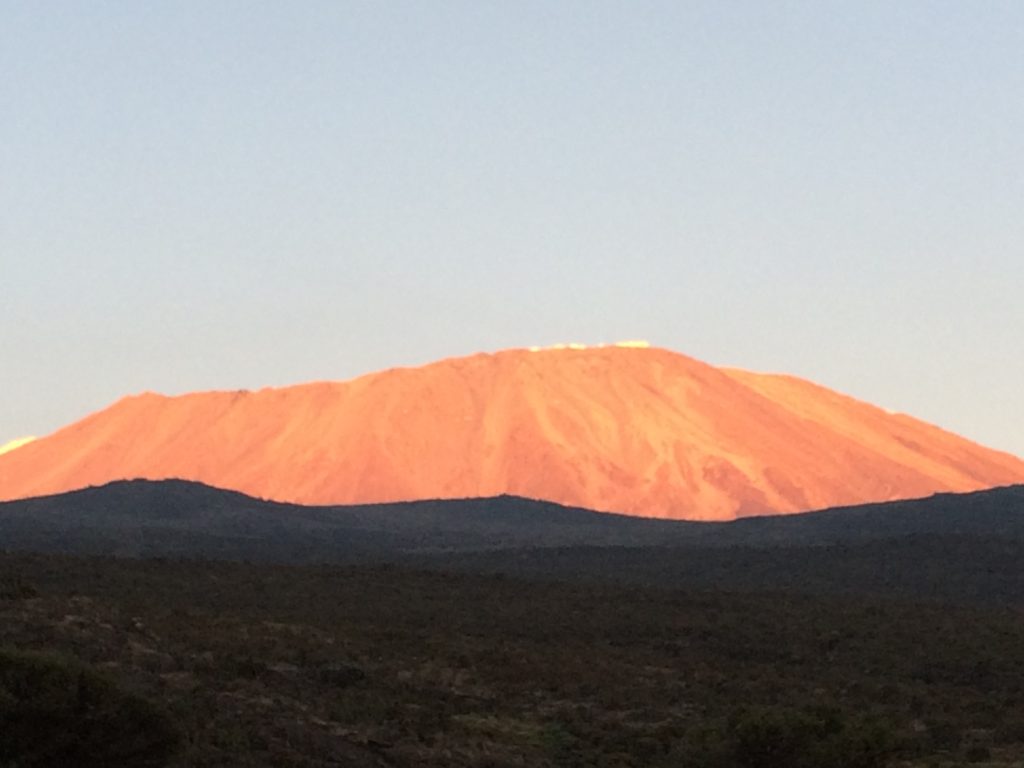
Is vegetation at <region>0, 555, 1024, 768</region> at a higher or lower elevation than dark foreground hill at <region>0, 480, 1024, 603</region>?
lower

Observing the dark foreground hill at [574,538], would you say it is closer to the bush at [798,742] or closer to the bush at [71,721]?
the bush at [798,742]

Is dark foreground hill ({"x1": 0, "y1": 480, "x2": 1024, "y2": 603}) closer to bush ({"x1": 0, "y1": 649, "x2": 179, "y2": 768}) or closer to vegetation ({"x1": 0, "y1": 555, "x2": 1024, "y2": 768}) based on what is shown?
vegetation ({"x1": 0, "y1": 555, "x2": 1024, "y2": 768})

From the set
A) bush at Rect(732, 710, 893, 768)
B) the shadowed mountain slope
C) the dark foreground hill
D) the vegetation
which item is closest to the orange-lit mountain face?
the dark foreground hill

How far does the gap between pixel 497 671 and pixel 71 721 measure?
16.1 meters

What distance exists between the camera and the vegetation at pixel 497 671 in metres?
24.6

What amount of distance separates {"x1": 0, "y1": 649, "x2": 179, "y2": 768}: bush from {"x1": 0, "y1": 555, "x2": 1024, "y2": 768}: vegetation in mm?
40

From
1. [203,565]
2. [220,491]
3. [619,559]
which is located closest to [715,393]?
[220,491]

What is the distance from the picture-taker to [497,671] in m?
34.8

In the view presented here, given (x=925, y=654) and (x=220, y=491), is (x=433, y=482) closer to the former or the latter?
(x=220, y=491)

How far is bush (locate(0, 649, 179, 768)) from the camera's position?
1941 cm

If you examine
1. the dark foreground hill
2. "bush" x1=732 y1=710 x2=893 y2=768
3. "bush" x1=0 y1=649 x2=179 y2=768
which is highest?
the dark foreground hill

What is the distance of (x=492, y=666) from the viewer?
116 feet

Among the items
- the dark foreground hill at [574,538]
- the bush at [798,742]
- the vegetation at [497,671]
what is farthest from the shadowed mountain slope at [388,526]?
the bush at [798,742]

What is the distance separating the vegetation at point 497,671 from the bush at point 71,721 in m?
0.04
